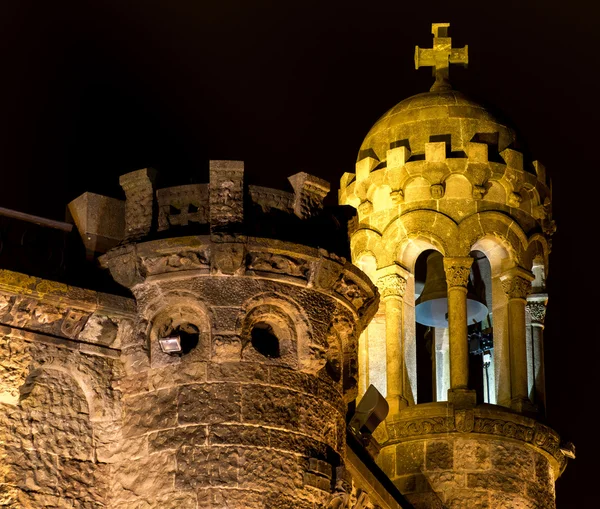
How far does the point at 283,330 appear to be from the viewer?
2027cm

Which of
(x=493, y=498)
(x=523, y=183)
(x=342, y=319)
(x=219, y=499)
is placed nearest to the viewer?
(x=219, y=499)

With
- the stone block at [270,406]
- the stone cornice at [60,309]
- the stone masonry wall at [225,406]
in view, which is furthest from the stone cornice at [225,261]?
the stone block at [270,406]

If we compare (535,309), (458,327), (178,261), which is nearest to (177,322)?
(178,261)

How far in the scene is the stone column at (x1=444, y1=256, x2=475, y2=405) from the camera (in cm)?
2683

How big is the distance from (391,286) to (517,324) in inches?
69.0

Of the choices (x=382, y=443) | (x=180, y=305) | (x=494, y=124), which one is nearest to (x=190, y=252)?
(x=180, y=305)

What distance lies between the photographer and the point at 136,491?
768 inches

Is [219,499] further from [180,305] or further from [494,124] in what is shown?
[494,124]

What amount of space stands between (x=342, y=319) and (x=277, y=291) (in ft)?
3.20

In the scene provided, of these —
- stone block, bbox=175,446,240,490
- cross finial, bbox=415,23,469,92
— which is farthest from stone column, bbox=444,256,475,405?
stone block, bbox=175,446,240,490

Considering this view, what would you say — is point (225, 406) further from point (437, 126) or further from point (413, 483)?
point (437, 126)

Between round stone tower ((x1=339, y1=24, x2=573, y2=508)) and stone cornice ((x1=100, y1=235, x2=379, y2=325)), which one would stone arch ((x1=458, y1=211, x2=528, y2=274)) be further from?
stone cornice ((x1=100, y1=235, x2=379, y2=325))

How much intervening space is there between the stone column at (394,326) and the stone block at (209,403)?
7971 millimetres

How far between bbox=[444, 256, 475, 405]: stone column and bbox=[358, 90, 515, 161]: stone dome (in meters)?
1.54
